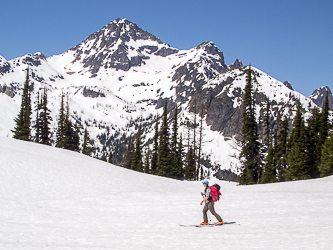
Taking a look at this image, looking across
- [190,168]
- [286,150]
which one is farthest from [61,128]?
[286,150]

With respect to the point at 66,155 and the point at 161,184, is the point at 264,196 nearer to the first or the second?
the point at 161,184

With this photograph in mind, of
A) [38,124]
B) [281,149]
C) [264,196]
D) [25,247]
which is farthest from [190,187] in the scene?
[38,124]

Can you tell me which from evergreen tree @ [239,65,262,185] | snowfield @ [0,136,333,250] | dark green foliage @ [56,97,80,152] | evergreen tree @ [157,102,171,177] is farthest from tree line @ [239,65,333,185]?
dark green foliage @ [56,97,80,152]

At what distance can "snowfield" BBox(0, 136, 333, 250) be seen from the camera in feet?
32.0

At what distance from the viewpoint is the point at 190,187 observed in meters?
29.0

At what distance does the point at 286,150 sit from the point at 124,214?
4031 centimetres

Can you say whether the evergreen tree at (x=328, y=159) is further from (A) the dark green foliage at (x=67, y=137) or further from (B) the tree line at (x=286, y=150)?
(A) the dark green foliage at (x=67, y=137)

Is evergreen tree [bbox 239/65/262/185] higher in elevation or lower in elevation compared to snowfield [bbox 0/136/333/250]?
higher

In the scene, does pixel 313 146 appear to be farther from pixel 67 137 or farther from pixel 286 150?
pixel 67 137

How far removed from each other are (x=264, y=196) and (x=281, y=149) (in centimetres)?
3269

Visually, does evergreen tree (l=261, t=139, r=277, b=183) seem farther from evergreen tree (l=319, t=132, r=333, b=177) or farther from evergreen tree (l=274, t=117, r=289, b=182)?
evergreen tree (l=319, t=132, r=333, b=177)

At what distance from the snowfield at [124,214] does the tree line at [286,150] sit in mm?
14360

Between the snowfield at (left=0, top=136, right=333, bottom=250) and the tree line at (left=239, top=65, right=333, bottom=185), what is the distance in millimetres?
14360

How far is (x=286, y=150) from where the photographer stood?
4922 centimetres
